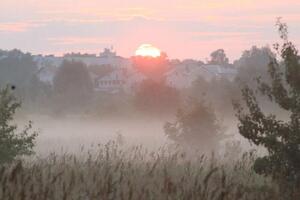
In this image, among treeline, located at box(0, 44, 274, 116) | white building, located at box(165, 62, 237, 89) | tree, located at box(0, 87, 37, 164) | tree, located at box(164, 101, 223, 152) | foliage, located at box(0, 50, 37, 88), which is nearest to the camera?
tree, located at box(0, 87, 37, 164)

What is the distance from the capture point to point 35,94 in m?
108

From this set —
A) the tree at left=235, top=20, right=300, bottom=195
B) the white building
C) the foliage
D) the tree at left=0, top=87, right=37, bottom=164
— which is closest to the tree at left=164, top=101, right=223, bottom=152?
the tree at left=0, top=87, right=37, bottom=164

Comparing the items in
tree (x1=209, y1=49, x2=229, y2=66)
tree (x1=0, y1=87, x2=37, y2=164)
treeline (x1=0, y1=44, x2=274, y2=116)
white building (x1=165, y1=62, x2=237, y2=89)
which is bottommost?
tree (x1=0, y1=87, x2=37, y2=164)

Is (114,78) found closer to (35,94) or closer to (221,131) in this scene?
(35,94)

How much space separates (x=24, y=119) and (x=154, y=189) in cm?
7492

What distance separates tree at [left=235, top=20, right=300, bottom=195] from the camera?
7.79 m

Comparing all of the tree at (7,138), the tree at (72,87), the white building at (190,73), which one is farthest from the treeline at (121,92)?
the white building at (190,73)

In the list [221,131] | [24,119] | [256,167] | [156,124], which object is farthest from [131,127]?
[256,167]

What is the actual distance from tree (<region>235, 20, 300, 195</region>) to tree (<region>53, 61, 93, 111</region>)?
88241 millimetres

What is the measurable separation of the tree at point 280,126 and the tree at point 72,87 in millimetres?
88241

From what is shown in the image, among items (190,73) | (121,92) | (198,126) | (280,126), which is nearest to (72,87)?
(121,92)

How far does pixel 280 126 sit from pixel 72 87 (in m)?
94.2

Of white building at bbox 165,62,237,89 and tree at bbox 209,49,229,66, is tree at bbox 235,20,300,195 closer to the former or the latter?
white building at bbox 165,62,237,89

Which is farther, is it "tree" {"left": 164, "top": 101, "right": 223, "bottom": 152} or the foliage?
the foliage
